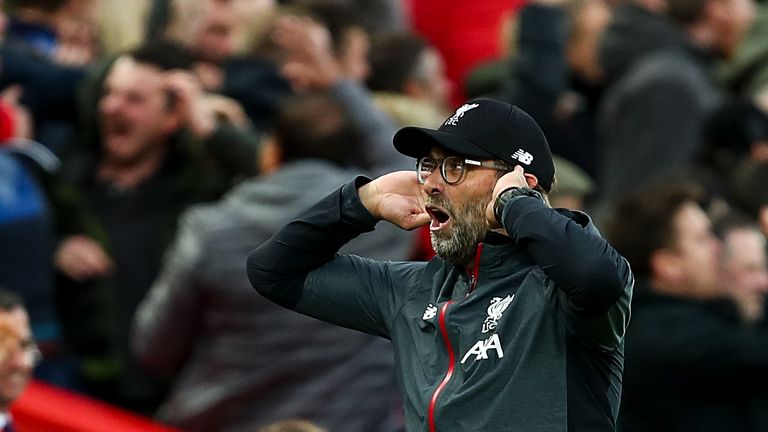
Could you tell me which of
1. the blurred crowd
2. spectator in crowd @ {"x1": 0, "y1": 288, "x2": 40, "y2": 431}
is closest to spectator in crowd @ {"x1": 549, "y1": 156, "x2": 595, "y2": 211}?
the blurred crowd

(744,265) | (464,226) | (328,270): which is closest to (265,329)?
(328,270)

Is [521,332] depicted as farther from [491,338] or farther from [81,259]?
[81,259]

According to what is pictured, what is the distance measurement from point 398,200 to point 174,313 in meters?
2.28

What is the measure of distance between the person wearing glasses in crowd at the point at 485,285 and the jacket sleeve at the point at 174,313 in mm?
1885

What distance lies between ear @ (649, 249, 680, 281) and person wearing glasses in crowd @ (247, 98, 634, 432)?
2536mm

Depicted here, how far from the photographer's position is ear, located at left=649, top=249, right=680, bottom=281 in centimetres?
696

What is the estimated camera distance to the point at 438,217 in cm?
431

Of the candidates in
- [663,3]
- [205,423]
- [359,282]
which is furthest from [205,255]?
[663,3]

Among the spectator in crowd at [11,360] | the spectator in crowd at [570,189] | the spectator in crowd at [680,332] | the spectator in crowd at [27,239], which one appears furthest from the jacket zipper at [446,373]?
the spectator in crowd at [570,189]

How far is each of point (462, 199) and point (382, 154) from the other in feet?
9.29

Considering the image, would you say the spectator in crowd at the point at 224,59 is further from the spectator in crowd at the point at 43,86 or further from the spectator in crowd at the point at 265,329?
the spectator in crowd at the point at 265,329

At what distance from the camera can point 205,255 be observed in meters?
6.46

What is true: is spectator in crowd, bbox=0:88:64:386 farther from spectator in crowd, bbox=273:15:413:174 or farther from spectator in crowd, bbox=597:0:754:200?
spectator in crowd, bbox=597:0:754:200

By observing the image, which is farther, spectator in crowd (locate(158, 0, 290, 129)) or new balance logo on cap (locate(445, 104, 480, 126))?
spectator in crowd (locate(158, 0, 290, 129))
